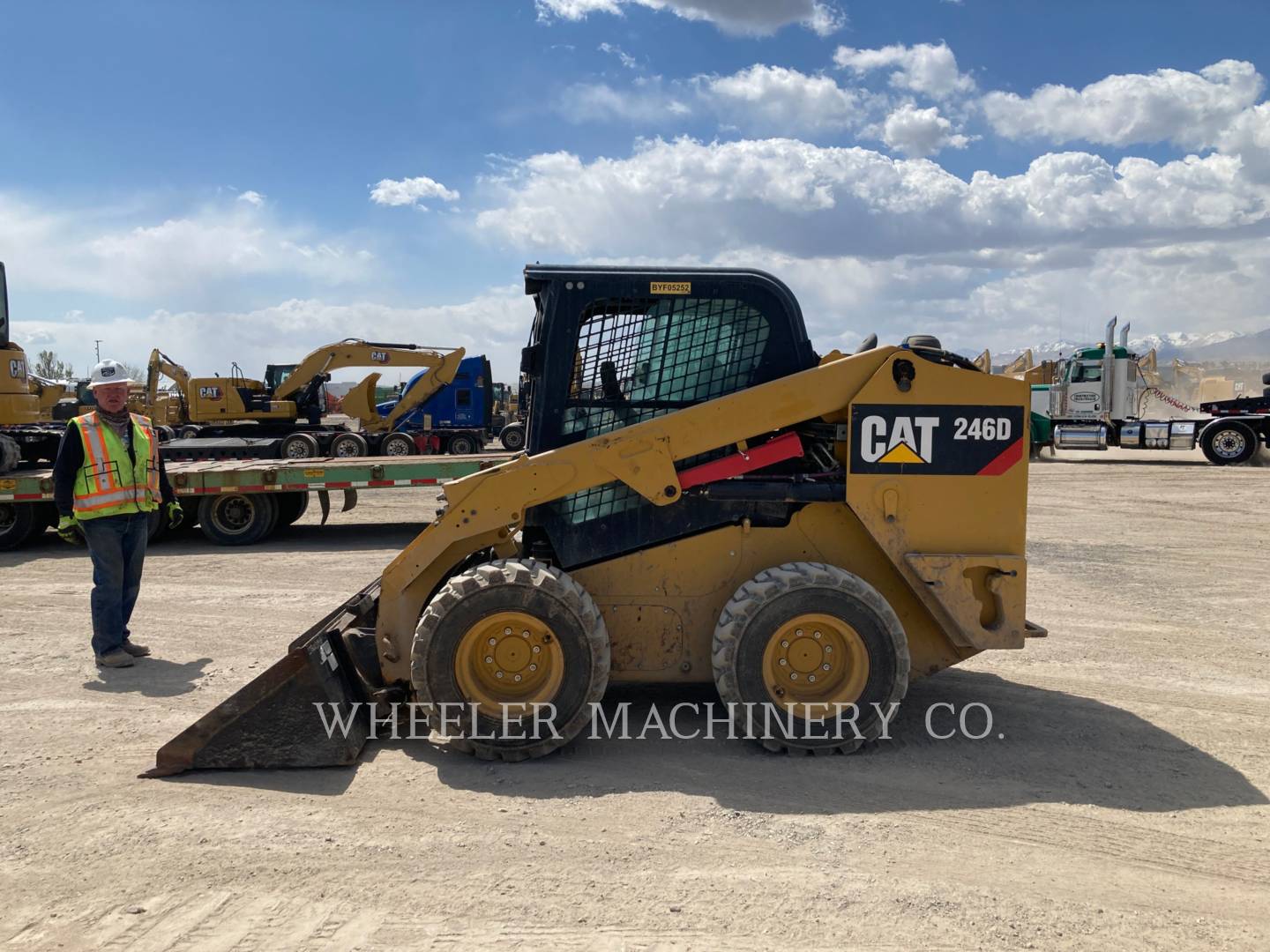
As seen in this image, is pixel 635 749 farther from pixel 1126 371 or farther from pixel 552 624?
pixel 1126 371

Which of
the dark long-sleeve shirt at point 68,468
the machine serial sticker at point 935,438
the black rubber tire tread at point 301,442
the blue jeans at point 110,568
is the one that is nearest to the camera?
the machine serial sticker at point 935,438

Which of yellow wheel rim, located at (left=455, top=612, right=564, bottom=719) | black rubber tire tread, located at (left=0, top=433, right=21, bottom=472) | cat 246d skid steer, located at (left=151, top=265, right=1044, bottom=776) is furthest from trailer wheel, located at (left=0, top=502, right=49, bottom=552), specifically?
yellow wheel rim, located at (left=455, top=612, right=564, bottom=719)

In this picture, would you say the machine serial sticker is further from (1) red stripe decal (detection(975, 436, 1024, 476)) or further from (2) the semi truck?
(2) the semi truck

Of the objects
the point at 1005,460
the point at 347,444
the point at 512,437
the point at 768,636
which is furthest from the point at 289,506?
the point at 512,437

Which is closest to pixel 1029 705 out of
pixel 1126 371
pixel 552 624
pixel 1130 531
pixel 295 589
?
pixel 552 624

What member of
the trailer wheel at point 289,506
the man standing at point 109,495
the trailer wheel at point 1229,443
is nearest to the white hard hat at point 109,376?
the man standing at point 109,495

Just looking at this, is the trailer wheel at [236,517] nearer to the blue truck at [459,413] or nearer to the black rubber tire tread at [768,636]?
the black rubber tire tread at [768,636]

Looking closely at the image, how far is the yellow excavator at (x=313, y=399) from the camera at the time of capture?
23.4m

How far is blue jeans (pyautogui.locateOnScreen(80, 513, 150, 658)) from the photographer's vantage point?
598cm

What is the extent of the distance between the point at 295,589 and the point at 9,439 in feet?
18.9

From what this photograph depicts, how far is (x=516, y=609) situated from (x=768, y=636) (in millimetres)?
1209

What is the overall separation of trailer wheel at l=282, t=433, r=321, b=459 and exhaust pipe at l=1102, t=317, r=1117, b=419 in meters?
20.9

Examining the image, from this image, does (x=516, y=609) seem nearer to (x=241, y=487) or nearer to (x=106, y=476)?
(x=106, y=476)

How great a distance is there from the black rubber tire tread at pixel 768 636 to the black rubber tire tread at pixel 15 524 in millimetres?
10652
